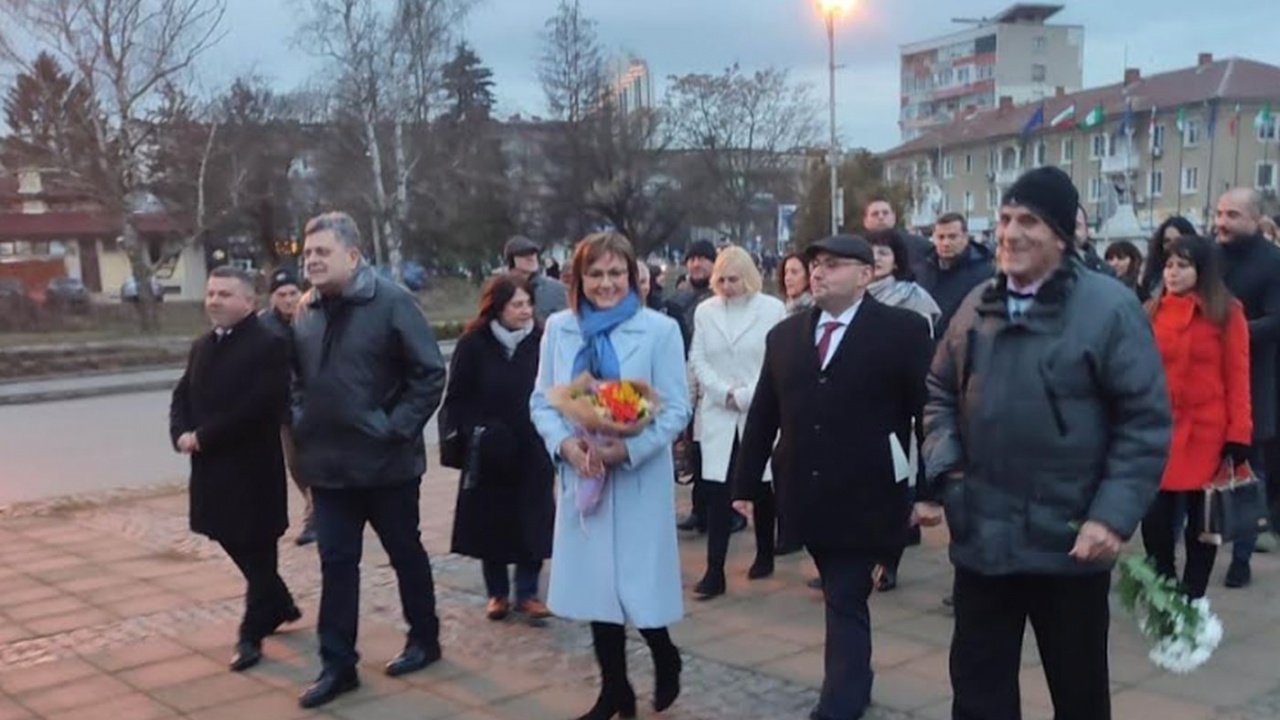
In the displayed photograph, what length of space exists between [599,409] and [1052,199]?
1740 millimetres

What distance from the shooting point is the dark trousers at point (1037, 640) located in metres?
3.33

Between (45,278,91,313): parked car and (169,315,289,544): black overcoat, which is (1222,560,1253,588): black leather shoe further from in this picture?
(45,278,91,313): parked car

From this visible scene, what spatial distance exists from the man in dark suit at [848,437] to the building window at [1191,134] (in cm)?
6872

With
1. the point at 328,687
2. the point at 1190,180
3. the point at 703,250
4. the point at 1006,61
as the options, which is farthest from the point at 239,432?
the point at 1006,61

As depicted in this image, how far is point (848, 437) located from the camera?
4.33 metres

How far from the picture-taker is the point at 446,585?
6.82 metres

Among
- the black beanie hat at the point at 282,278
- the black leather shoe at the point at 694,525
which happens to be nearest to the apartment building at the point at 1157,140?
the black leather shoe at the point at 694,525

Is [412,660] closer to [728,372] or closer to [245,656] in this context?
[245,656]

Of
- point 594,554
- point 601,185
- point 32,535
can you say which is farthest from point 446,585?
point 601,185

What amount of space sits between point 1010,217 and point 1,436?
15136 millimetres

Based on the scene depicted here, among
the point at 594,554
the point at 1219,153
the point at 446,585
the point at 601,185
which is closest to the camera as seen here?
the point at 594,554

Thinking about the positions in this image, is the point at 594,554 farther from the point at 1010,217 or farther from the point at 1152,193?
the point at 1152,193

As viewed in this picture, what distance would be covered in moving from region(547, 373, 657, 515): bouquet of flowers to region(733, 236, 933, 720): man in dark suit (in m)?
0.61

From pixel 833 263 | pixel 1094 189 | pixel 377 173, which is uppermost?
pixel 1094 189
